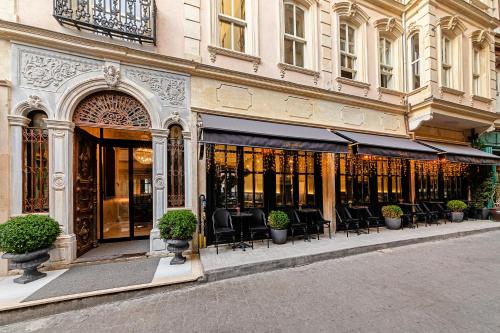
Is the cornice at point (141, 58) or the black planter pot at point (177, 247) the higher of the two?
the cornice at point (141, 58)

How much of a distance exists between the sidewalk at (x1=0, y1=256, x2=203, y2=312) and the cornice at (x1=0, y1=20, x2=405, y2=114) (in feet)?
16.4

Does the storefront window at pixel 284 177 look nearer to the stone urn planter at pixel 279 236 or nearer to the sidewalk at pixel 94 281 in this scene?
the stone urn planter at pixel 279 236

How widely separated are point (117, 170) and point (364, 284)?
25.0 ft

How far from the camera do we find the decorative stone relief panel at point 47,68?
5.13 m

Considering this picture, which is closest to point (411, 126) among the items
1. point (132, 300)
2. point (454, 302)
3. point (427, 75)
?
point (427, 75)

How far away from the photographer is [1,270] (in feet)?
15.5

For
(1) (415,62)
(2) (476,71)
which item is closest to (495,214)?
(2) (476,71)

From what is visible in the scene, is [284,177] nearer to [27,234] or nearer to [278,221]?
[278,221]

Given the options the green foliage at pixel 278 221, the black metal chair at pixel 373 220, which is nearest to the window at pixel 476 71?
the black metal chair at pixel 373 220

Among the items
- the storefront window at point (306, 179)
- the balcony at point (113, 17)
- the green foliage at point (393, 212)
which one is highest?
the balcony at point (113, 17)

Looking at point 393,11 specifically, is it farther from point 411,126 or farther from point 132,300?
point 132,300

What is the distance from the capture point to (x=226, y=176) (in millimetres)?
7043

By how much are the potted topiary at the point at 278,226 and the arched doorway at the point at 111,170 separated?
416 centimetres

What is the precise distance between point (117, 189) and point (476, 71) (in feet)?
55.6
